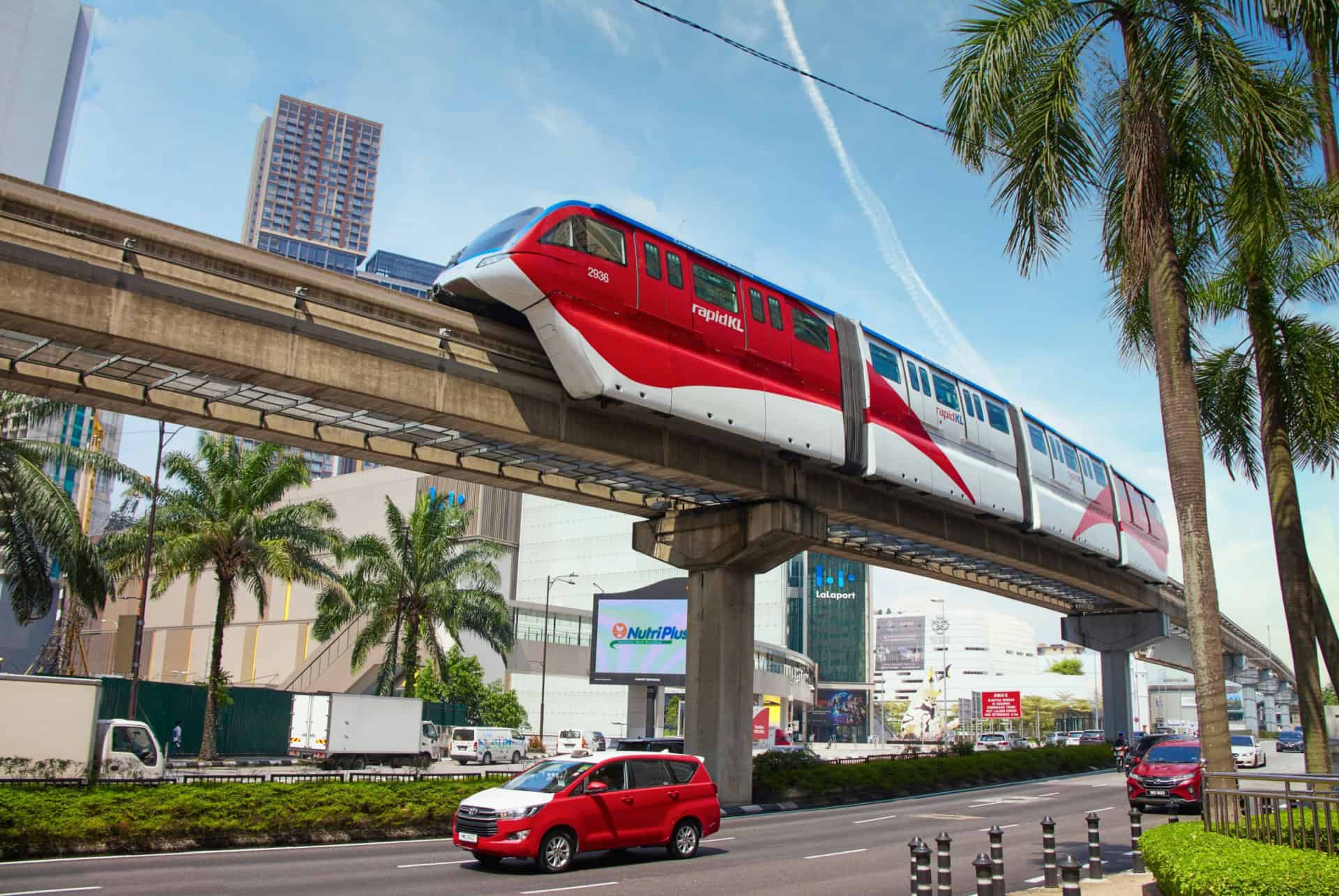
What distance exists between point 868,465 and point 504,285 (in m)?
10.8

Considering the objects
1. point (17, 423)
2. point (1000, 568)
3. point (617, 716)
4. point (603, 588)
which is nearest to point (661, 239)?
point (17, 423)

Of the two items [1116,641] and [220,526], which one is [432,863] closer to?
[220,526]

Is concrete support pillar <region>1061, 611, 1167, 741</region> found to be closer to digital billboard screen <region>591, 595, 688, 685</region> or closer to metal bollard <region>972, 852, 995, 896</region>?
digital billboard screen <region>591, 595, 688, 685</region>

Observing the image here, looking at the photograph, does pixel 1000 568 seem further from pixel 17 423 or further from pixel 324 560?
pixel 324 560

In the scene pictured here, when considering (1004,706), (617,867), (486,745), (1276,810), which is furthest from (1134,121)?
(1004,706)

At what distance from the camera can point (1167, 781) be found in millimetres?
24281

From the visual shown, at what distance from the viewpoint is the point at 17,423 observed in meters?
28.9

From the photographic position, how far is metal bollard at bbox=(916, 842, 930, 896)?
10.7 meters

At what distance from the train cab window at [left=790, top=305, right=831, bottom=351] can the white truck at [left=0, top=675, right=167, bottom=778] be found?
16562 millimetres

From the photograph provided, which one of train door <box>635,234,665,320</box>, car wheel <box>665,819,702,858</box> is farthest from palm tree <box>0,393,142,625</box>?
car wheel <box>665,819,702,858</box>

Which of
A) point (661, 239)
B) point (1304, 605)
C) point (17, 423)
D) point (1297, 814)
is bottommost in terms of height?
point (1297, 814)

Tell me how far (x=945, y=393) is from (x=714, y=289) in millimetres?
10135

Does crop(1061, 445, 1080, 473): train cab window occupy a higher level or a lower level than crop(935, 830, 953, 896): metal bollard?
higher

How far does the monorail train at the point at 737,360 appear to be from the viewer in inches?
775
